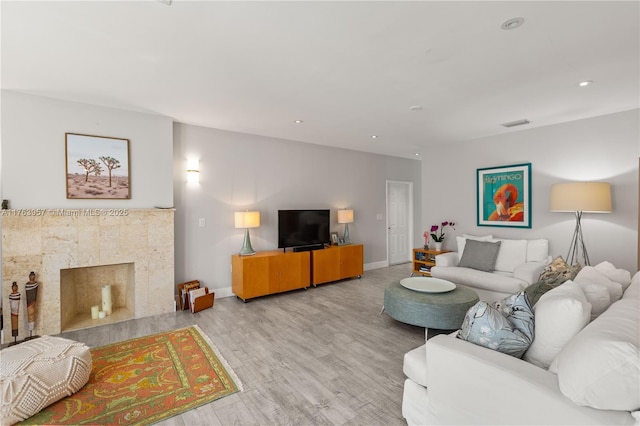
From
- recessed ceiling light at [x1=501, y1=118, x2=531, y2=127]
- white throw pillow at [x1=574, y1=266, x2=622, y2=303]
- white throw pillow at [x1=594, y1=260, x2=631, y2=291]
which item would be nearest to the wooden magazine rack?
white throw pillow at [x1=574, y1=266, x2=622, y2=303]

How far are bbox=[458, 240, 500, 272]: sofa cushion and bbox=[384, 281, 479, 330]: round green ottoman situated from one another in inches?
46.5

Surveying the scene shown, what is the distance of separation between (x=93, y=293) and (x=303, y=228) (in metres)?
2.99

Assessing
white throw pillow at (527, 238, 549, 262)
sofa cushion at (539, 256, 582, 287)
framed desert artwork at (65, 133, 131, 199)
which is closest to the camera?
sofa cushion at (539, 256, 582, 287)

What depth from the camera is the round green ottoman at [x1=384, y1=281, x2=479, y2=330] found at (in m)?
2.88

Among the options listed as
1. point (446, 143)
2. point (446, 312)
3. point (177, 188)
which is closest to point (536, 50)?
point (446, 312)

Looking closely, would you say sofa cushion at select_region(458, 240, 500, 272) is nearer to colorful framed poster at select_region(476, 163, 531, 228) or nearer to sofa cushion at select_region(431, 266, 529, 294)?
sofa cushion at select_region(431, 266, 529, 294)

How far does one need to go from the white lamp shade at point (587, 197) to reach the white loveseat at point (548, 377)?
2.04m

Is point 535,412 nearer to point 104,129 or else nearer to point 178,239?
point 178,239

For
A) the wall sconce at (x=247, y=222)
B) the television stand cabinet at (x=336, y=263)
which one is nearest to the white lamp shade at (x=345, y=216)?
the television stand cabinet at (x=336, y=263)

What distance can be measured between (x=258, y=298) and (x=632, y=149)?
5.24m

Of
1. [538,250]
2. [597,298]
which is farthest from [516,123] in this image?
[597,298]

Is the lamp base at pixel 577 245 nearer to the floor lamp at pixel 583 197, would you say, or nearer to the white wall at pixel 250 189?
the floor lamp at pixel 583 197

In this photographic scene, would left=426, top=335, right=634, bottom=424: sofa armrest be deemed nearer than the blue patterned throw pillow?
Yes

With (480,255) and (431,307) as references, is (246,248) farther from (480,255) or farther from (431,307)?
(480,255)
